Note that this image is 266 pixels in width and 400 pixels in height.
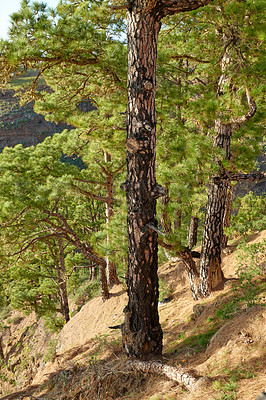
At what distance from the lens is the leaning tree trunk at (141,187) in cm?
373

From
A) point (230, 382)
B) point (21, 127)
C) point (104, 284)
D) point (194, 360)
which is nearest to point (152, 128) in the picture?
point (230, 382)

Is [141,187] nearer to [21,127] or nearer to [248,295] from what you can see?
[248,295]

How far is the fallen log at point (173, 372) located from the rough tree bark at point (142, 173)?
274 mm

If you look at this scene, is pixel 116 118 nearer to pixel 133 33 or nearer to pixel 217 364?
pixel 133 33

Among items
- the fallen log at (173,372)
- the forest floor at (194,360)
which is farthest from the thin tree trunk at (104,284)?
the fallen log at (173,372)

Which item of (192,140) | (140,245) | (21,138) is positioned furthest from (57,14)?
(21,138)

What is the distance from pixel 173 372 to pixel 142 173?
2399mm

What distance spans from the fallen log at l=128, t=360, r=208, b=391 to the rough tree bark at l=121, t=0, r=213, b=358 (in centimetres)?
27

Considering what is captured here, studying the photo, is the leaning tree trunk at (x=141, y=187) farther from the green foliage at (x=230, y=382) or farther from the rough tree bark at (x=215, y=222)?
the rough tree bark at (x=215, y=222)

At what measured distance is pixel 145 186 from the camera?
3.91m

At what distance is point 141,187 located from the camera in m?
3.91

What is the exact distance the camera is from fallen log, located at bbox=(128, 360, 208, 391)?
9.56 ft

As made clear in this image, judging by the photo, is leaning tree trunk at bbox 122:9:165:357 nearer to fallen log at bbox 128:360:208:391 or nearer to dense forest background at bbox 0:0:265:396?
dense forest background at bbox 0:0:265:396

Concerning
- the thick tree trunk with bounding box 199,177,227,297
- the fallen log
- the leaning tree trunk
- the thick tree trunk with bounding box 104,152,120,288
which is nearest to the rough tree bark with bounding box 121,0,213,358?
the leaning tree trunk
